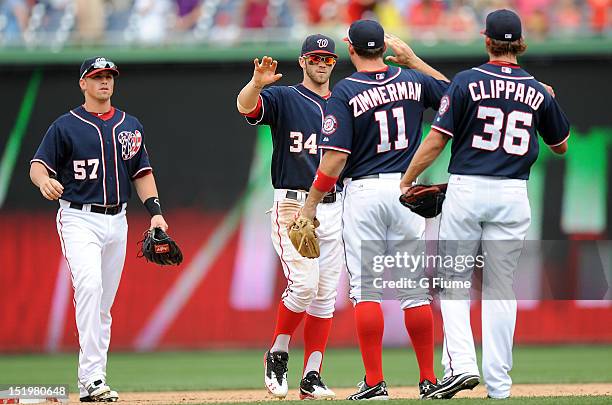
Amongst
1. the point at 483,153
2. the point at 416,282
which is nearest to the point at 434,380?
the point at 416,282

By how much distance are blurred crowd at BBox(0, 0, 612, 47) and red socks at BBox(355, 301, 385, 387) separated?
660 cm

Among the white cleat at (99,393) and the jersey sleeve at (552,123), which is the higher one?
the jersey sleeve at (552,123)

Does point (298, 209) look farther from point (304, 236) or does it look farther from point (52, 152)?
point (52, 152)

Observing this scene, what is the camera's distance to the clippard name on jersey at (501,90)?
574 centimetres

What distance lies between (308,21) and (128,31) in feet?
7.08

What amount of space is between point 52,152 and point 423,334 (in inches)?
104

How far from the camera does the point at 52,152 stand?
268 inches

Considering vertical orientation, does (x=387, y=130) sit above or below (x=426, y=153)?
above

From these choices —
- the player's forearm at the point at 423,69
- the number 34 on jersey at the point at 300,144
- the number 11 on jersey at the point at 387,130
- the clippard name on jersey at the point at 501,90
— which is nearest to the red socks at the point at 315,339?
the number 34 on jersey at the point at 300,144

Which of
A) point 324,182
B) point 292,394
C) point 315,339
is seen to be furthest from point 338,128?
point 292,394

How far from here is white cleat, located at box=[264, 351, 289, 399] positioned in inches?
267

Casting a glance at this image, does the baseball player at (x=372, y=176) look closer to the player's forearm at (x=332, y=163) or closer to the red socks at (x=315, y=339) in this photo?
the player's forearm at (x=332, y=163)

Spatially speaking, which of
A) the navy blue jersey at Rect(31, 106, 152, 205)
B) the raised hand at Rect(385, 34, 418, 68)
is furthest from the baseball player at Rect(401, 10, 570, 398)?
the navy blue jersey at Rect(31, 106, 152, 205)

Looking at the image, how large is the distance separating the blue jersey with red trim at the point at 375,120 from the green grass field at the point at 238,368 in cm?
275
